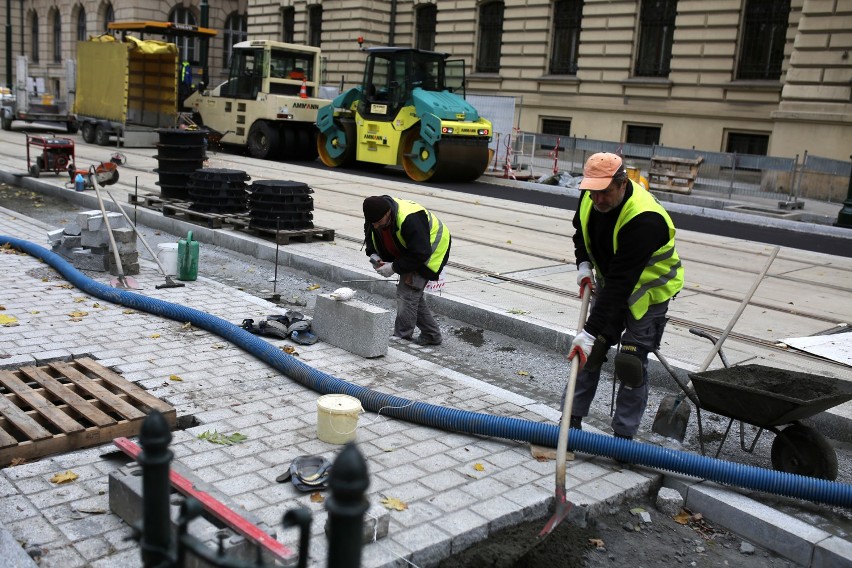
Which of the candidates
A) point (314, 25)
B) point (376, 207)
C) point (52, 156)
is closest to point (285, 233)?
point (376, 207)

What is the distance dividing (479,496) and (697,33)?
23.2 m

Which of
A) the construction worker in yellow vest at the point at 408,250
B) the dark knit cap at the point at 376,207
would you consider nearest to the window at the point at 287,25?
Answer: the construction worker in yellow vest at the point at 408,250

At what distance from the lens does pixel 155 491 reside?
1893 mm

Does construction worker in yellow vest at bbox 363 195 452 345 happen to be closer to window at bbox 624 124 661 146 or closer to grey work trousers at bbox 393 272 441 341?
grey work trousers at bbox 393 272 441 341

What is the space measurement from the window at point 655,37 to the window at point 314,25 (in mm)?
16250

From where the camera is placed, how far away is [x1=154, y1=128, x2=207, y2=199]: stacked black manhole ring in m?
13.0

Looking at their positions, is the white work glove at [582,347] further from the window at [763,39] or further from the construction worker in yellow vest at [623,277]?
the window at [763,39]

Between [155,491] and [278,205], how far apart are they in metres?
8.88

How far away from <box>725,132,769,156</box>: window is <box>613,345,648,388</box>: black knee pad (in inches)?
Answer: 800

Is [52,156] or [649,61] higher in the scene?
[649,61]

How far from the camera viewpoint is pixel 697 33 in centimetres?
2455

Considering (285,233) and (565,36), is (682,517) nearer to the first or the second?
(285,233)

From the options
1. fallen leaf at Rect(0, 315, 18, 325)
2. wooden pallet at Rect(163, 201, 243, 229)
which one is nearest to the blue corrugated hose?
fallen leaf at Rect(0, 315, 18, 325)

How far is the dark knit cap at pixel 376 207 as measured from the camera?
660cm
